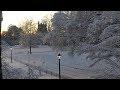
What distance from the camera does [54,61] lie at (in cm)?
884

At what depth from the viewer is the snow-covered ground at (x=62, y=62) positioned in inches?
292

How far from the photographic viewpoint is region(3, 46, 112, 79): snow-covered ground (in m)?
7.41

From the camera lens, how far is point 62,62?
28.9 ft
